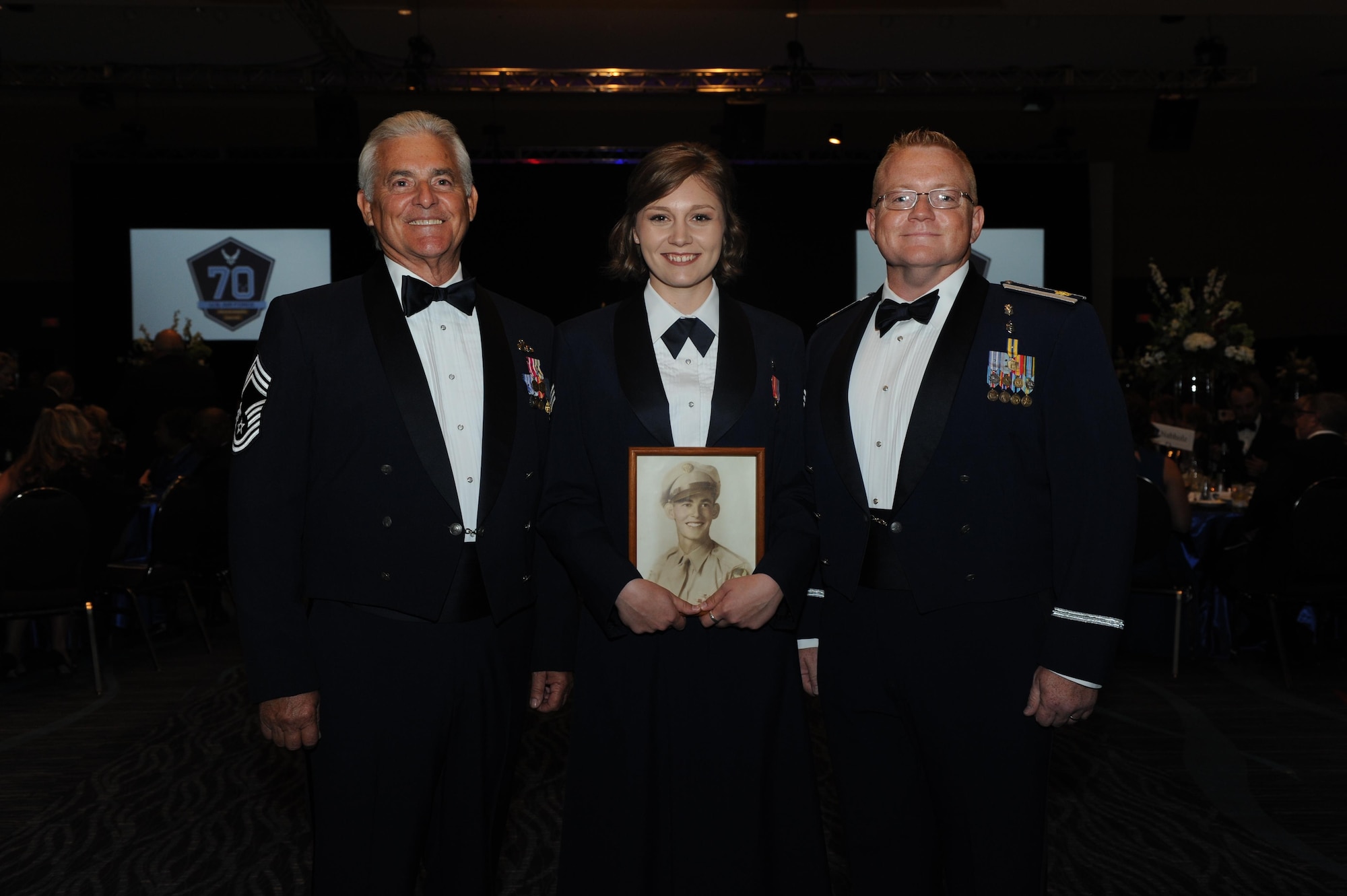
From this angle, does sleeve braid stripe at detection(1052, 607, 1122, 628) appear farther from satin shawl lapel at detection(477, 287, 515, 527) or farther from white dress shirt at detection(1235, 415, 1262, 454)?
white dress shirt at detection(1235, 415, 1262, 454)

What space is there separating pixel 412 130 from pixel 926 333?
1076 mm

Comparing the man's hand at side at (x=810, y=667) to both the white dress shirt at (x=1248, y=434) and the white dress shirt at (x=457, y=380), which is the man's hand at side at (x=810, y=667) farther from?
the white dress shirt at (x=1248, y=434)

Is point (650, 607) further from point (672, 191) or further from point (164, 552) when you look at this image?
point (164, 552)

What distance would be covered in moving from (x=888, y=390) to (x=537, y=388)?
688 millimetres

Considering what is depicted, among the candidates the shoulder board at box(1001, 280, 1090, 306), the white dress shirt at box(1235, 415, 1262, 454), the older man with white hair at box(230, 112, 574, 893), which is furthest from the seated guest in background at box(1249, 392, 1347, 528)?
the older man with white hair at box(230, 112, 574, 893)

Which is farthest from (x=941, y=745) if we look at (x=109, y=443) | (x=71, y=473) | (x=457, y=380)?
(x=109, y=443)

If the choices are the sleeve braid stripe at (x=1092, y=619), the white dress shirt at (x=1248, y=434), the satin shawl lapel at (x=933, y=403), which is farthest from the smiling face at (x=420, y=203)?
the white dress shirt at (x=1248, y=434)

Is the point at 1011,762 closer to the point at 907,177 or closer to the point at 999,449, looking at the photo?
the point at 999,449

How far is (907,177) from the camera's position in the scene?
2.12 m

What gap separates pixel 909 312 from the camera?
2.16m

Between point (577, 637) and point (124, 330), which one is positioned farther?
point (124, 330)

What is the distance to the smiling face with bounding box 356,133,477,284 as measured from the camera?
2.14 m

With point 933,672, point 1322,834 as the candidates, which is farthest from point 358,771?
point 1322,834

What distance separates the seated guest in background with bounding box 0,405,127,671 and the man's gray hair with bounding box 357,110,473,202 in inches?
164
